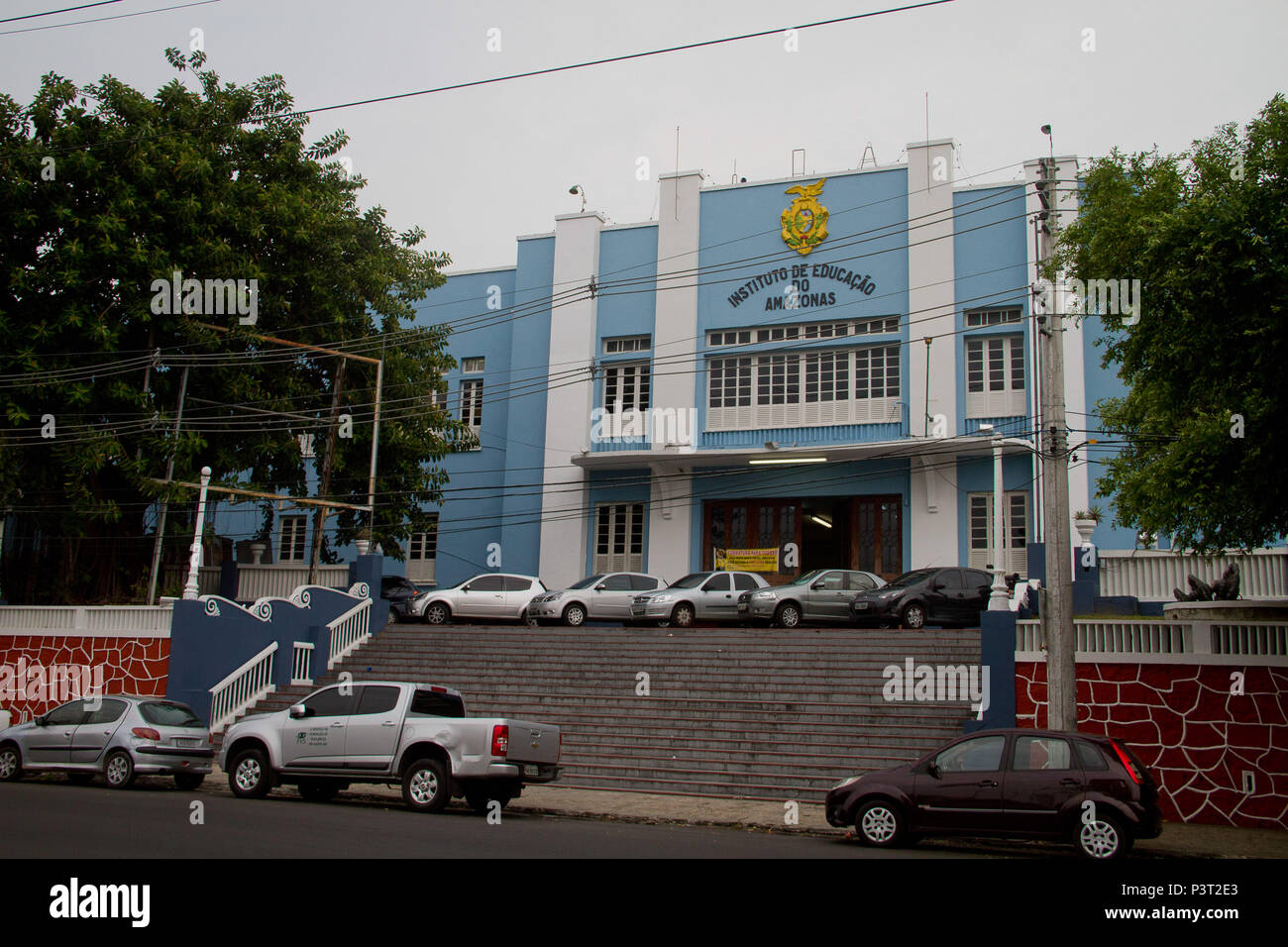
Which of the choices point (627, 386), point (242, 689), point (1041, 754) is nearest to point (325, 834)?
point (1041, 754)

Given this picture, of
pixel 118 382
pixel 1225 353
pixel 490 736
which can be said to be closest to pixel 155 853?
pixel 490 736

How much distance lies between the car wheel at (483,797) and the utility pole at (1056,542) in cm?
695

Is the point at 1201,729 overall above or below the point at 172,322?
below

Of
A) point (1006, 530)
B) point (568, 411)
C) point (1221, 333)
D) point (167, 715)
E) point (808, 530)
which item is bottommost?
point (167, 715)

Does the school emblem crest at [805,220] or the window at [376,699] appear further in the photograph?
the school emblem crest at [805,220]

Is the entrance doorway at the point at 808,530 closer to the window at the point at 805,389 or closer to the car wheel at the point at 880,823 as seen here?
the window at the point at 805,389

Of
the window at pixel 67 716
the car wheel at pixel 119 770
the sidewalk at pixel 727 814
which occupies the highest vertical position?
the window at pixel 67 716

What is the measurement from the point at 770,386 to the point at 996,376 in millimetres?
5693

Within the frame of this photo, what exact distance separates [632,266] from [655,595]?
11.2 m

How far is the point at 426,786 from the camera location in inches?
549

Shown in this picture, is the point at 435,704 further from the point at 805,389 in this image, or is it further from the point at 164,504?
the point at 805,389

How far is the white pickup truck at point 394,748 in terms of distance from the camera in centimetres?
1384

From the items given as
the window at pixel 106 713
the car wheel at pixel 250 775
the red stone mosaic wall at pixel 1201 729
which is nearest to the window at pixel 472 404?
the window at pixel 106 713

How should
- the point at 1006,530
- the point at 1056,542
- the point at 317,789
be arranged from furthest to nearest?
the point at 1006,530 → the point at 317,789 → the point at 1056,542
